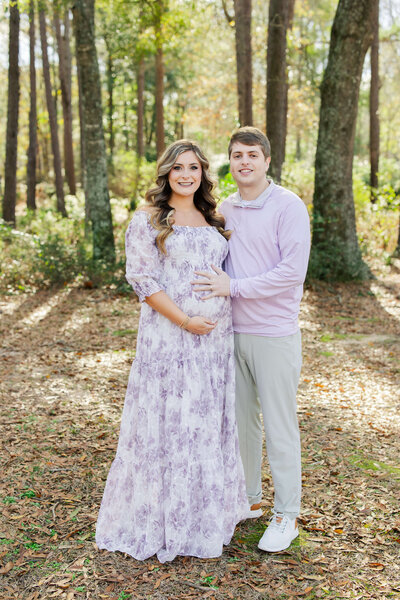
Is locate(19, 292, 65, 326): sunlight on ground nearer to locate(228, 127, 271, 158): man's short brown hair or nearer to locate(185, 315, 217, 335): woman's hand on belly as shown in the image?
locate(185, 315, 217, 335): woman's hand on belly

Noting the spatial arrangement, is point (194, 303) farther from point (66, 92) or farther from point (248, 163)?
point (66, 92)

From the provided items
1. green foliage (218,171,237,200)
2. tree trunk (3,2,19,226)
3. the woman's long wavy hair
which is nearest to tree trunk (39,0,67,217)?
tree trunk (3,2,19,226)

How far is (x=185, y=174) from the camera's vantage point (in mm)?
3195

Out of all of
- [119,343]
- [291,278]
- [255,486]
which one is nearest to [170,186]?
[291,278]

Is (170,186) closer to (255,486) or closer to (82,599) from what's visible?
(255,486)

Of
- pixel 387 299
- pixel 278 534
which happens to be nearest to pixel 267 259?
pixel 278 534

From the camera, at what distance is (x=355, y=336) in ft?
26.1

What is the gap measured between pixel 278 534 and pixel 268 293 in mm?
1404

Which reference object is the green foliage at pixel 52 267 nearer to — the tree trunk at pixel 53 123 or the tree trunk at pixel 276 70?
the tree trunk at pixel 276 70

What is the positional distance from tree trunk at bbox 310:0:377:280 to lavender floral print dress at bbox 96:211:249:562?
24.5 ft

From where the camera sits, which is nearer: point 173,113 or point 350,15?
point 350,15

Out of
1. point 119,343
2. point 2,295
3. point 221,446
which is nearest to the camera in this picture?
point 221,446

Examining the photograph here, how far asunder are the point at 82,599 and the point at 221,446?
107cm

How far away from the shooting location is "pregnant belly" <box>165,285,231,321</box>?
316 cm
